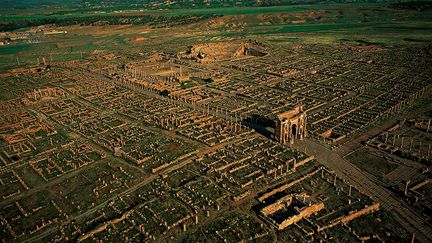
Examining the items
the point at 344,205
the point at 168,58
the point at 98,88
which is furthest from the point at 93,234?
the point at 168,58

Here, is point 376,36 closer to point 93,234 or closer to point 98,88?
point 98,88

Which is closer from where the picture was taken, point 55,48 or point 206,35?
point 55,48

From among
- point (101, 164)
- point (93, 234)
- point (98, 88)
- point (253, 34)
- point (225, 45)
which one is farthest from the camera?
point (253, 34)

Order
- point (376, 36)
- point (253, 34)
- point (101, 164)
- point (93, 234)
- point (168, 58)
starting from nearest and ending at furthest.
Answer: point (93, 234) → point (101, 164) → point (168, 58) → point (376, 36) → point (253, 34)

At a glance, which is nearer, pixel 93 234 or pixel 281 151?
pixel 93 234

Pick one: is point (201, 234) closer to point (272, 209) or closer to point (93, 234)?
point (272, 209)

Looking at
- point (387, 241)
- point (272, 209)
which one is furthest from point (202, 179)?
point (387, 241)
